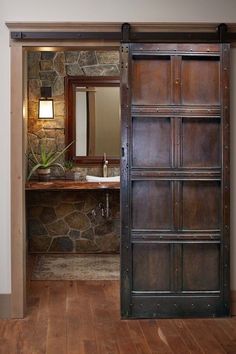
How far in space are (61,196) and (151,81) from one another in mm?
2815

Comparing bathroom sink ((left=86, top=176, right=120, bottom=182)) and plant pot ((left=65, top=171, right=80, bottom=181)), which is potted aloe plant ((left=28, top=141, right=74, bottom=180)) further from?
bathroom sink ((left=86, top=176, right=120, bottom=182))

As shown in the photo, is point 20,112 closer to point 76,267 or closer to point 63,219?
point 76,267

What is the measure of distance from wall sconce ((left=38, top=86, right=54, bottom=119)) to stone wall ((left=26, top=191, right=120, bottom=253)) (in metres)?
0.98

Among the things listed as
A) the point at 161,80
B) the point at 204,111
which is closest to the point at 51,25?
the point at 161,80

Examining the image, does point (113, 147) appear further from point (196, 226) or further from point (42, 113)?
point (196, 226)

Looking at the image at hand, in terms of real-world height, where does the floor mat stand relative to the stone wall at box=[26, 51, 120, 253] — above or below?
below

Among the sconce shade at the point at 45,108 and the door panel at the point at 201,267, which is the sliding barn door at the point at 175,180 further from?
the sconce shade at the point at 45,108

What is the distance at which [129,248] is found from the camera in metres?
3.85

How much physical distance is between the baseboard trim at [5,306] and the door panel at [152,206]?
3.69 feet

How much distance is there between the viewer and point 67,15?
3.81 m

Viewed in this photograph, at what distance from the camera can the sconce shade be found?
245 inches

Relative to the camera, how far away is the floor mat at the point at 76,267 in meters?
5.19

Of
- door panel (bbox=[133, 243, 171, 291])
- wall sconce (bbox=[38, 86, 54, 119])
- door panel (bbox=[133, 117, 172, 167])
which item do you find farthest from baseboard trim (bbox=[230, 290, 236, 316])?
wall sconce (bbox=[38, 86, 54, 119])

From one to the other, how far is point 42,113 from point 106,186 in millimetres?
1343
